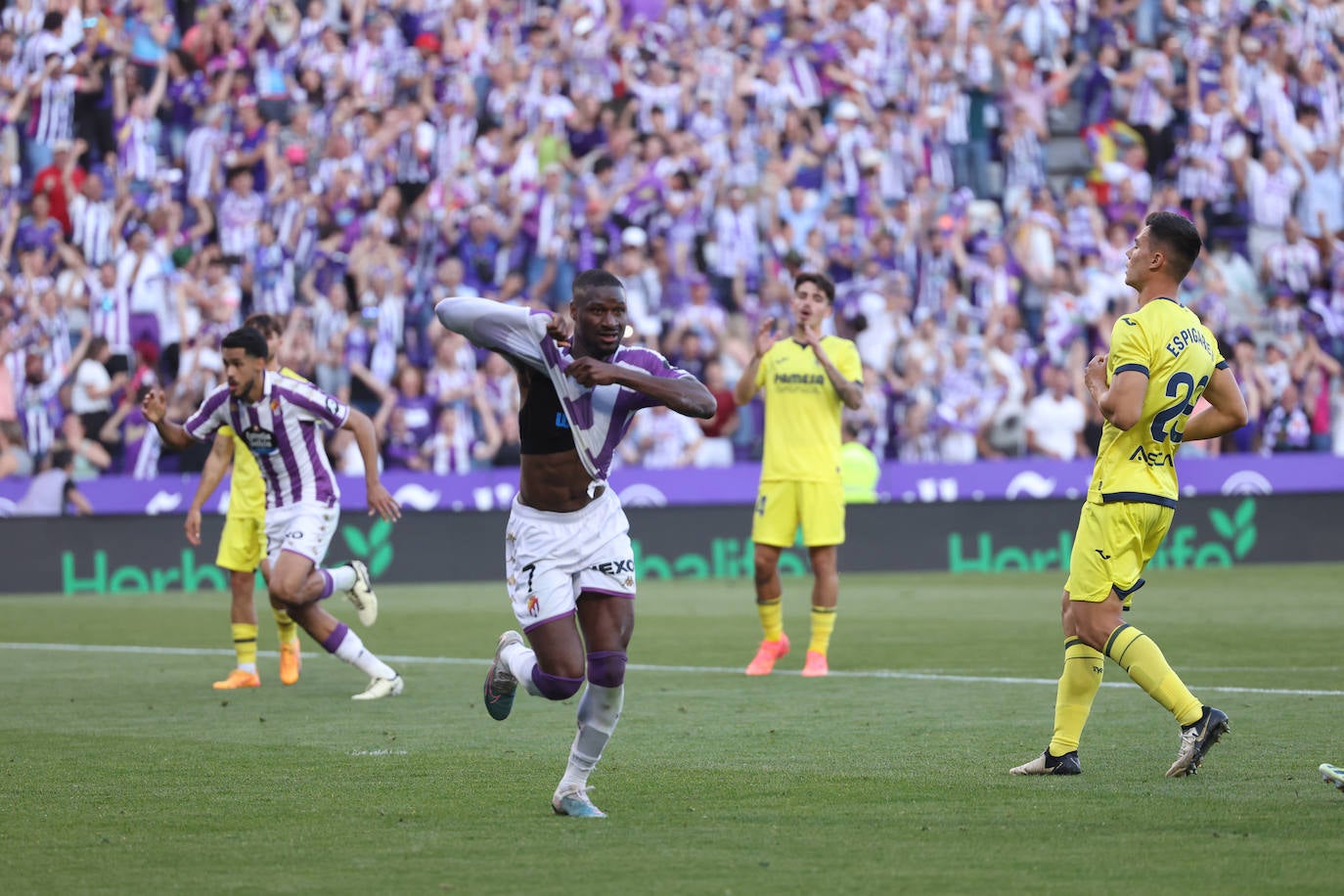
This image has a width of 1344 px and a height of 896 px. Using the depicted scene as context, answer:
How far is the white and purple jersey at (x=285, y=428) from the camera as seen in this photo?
37.9 feet

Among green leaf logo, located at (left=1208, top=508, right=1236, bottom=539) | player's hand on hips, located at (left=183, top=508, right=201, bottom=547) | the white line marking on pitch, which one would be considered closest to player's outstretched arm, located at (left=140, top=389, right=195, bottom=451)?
player's hand on hips, located at (left=183, top=508, right=201, bottom=547)

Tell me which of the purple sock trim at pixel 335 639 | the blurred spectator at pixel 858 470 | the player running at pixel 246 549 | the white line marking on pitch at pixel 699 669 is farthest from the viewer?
the blurred spectator at pixel 858 470

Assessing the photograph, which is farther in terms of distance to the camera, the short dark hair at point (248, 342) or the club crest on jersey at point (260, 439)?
the club crest on jersey at point (260, 439)

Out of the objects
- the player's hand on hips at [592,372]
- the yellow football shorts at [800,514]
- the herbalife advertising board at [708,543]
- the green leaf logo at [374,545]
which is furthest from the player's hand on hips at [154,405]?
the green leaf logo at [374,545]

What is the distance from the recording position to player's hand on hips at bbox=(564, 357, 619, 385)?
629 cm

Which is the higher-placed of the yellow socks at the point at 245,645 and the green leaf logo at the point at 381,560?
the yellow socks at the point at 245,645

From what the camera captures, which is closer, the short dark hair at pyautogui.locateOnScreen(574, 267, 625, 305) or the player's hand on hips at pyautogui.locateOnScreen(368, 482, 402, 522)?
the short dark hair at pyautogui.locateOnScreen(574, 267, 625, 305)

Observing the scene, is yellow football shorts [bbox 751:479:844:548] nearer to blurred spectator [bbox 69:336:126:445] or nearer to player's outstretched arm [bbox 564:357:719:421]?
player's outstretched arm [bbox 564:357:719:421]

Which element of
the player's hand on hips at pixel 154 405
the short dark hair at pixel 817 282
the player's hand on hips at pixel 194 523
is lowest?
the player's hand on hips at pixel 194 523

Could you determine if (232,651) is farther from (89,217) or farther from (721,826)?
(89,217)

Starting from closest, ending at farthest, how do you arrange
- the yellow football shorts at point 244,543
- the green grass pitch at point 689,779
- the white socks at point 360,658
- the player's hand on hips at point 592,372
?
1. the green grass pitch at point 689,779
2. the player's hand on hips at point 592,372
3. the white socks at point 360,658
4. the yellow football shorts at point 244,543

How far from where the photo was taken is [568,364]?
Answer: 667 centimetres

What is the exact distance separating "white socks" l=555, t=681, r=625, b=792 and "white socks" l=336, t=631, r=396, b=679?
15.0ft

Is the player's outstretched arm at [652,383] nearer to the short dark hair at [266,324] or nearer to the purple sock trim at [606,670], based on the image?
the purple sock trim at [606,670]
